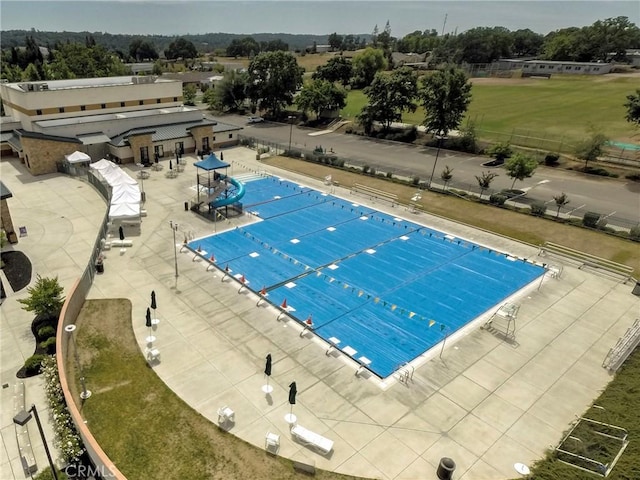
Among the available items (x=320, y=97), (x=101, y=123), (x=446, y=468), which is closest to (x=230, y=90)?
(x=320, y=97)

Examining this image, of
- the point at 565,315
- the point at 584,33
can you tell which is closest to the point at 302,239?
the point at 565,315

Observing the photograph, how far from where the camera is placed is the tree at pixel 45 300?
20.8 meters

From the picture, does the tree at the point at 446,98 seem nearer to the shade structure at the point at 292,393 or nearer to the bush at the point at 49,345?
the shade structure at the point at 292,393

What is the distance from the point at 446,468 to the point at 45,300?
2008 cm

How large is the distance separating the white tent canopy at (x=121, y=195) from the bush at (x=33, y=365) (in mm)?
14071

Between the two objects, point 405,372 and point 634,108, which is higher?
point 634,108

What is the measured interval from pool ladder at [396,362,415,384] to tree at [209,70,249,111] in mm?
73763

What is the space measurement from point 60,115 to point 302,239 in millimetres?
36451

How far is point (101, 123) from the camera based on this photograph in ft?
159

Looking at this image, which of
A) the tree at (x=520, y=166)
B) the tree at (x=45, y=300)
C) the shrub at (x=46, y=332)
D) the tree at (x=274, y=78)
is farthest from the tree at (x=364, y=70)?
the shrub at (x=46, y=332)

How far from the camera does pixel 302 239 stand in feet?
106

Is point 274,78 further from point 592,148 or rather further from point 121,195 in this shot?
point 592,148

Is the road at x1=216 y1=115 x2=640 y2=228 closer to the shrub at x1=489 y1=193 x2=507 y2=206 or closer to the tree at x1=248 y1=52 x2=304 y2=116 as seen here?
the shrub at x1=489 y1=193 x2=507 y2=206

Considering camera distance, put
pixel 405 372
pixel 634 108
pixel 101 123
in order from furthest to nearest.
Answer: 1. pixel 634 108
2. pixel 101 123
3. pixel 405 372
